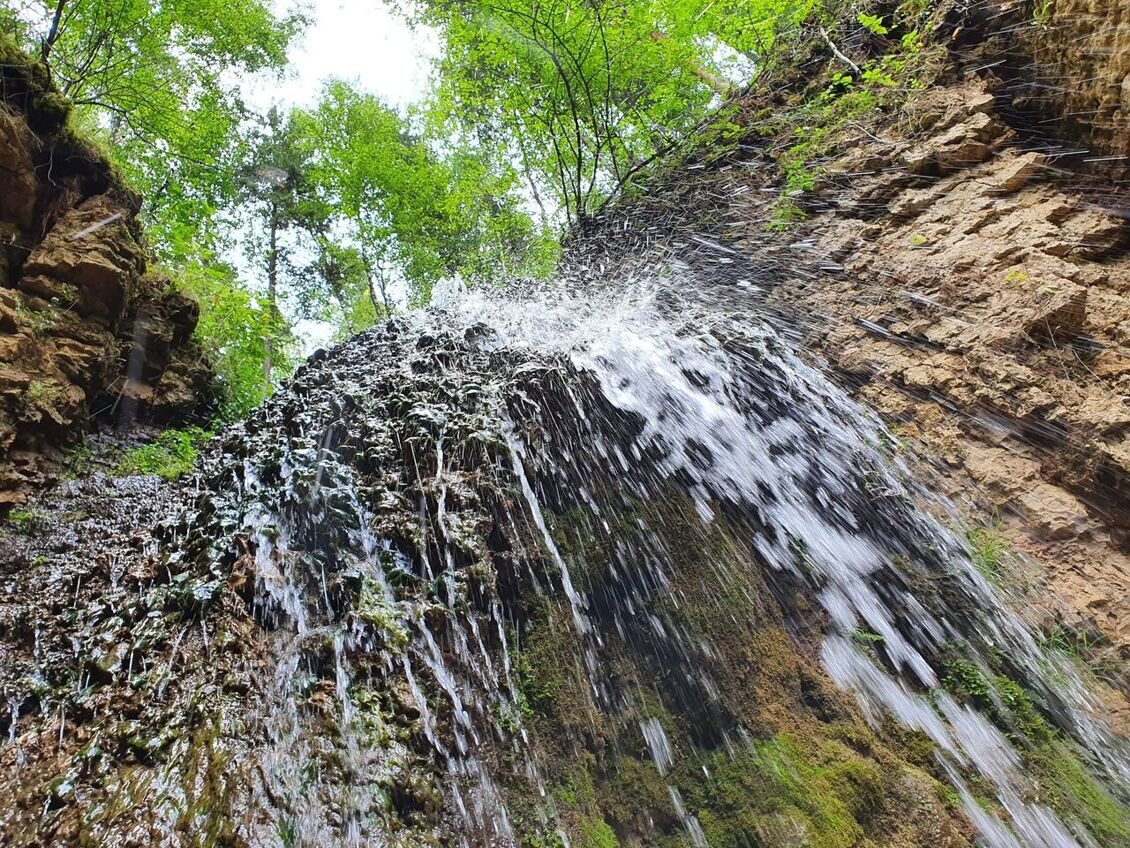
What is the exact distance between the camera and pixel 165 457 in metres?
5.00

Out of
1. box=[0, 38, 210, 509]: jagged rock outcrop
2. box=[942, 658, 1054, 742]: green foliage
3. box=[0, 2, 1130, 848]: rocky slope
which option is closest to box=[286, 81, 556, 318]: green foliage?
box=[0, 38, 210, 509]: jagged rock outcrop

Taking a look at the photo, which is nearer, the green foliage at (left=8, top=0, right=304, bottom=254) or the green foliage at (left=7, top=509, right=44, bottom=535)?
the green foliage at (left=7, top=509, right=44, bottom=535)

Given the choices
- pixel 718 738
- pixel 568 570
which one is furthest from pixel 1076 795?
pixel 568 570

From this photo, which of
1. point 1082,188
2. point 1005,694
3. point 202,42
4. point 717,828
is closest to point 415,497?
point 717,828

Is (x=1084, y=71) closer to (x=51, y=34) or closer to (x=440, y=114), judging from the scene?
(x=440, y=114)

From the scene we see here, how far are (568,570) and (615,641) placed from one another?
1.68ft

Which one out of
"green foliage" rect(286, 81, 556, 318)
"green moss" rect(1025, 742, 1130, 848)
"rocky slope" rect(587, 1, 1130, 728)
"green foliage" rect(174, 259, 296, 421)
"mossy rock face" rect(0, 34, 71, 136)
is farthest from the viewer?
"green foliage" rect(286, 81, 556, 318)

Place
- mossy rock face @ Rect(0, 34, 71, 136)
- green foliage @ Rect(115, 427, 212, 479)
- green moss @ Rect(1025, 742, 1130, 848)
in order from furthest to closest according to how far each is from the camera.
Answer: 1. green foliage @ Rect(115, 427, 212, 479)
2. mossy rock face @ Rect(0, 34, 71, 136)
3. green moss @ Rect(1025, 742, 1130, 848)

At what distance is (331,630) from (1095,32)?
6.20 meters

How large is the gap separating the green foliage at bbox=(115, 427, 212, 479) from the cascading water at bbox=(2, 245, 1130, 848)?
2.82 ft

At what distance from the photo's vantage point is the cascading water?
7.52ft

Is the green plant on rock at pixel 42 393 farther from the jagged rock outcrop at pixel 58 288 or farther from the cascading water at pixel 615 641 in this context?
the cascading water at pixel 615 641

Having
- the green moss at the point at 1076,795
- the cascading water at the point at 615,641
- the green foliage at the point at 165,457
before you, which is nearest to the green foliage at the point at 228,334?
the green foliage at the point at 165,457

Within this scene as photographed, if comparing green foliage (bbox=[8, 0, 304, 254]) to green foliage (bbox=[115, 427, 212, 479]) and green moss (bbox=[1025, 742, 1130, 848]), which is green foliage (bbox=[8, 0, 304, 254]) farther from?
green moss (bbox=[1025, 742, 1130, 848])
